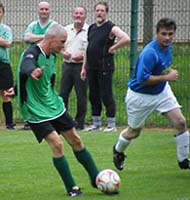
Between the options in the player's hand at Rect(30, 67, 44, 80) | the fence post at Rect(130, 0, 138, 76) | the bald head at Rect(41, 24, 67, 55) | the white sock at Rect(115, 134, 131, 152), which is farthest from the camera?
the fence post at Rect(130, 0, 138, 76)

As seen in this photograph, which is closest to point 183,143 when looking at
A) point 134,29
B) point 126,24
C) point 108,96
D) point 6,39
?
point 108,96

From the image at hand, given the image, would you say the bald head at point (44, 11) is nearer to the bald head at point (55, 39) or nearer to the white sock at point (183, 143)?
the white sock at point (183, 143)

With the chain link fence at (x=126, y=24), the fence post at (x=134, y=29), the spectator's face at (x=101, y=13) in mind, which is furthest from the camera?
the chain link fence at (x=126, y=24)

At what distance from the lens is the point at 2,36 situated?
15297 millimetres

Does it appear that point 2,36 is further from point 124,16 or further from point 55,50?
point 55,50

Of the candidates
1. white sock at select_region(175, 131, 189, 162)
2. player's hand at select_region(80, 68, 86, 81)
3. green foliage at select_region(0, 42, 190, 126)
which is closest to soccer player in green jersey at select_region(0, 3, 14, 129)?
green foliage at select_region(0, 42, 190, 126)

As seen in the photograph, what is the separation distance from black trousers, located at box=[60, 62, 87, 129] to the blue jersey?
15.8 feet

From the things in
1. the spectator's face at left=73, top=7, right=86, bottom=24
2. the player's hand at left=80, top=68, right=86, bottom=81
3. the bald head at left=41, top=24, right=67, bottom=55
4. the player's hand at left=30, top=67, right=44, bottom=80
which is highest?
the bald head at left=41, top=24, right=67, bottom=55

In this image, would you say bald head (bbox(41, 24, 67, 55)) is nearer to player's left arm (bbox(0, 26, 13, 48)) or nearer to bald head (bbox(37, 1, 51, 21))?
bald head (bbox(37, 1, 51, 21))

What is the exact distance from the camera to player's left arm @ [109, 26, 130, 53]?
48.2ft

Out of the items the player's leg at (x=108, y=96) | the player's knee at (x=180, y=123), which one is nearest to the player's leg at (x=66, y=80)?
the player's leg at (x=108, y=96)

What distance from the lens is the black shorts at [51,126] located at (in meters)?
9.12

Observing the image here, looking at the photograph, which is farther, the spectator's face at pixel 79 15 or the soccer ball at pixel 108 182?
the spectator's face at pixel 79 15

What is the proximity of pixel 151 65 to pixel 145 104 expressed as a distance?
0.59 m
